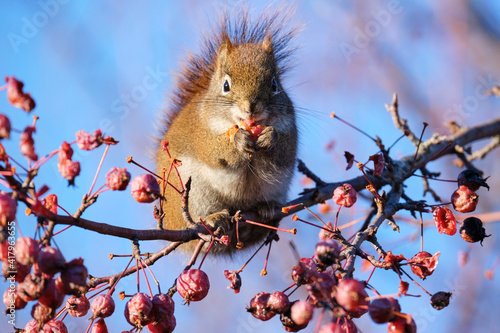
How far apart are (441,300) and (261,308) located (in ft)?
2.33

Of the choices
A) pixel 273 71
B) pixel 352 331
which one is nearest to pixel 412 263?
pixel 352 331

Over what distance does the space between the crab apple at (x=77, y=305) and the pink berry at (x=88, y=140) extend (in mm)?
665

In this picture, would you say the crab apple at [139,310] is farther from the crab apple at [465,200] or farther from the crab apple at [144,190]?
the crab apple at [465,200]

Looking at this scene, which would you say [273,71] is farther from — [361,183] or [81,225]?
[81,225]

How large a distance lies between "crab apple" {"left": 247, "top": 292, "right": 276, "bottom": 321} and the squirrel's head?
1.71m

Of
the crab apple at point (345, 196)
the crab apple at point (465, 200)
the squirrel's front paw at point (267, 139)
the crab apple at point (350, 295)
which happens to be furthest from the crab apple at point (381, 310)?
the squirrel's front paw at point (267, 139)

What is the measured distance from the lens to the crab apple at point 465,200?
2.37m

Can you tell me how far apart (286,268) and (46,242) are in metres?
5.82

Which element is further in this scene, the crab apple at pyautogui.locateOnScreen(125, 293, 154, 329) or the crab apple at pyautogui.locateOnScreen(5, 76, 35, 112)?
the crab apple at pyautogui.locateOnScreen(125, 293, 154, 329)

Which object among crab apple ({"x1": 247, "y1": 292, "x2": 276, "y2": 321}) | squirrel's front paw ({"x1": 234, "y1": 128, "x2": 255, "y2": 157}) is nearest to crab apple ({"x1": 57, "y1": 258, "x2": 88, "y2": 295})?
crab apple ({"x1": 247, "y1": 292, "x2": 276, "y2": 321})

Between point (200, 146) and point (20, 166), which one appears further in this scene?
point (200, 146)

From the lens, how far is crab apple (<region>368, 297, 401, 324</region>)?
169 centimetres

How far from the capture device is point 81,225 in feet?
5.92

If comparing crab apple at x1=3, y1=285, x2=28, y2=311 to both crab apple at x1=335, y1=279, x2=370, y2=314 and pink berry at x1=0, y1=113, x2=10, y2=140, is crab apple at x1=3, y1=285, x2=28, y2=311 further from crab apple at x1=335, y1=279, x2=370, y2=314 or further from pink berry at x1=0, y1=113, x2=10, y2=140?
crab apple at x1=335, y1=279, x2=370, y2=314
